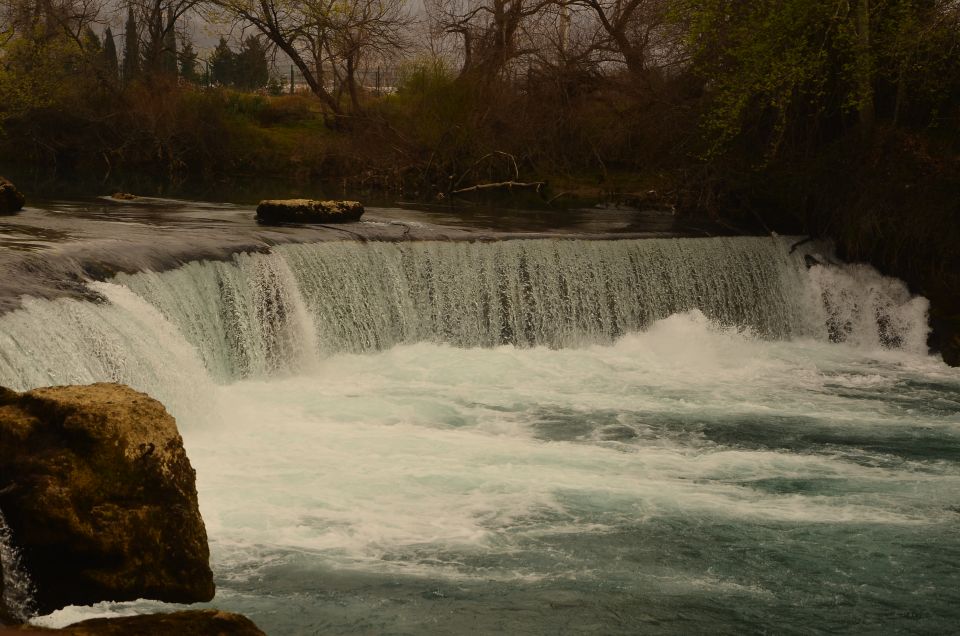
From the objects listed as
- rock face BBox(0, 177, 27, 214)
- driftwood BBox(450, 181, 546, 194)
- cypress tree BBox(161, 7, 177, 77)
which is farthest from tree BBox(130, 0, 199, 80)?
rock face BBox(0, 177, 27, 214)

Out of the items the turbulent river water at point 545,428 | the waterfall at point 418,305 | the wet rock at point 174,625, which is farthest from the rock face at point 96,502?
the waterfall at point 418,305

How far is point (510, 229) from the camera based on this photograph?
16.1m

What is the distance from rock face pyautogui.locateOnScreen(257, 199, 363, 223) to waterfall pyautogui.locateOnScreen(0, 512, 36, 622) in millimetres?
10508

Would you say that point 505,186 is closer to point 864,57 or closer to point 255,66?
point 864,57

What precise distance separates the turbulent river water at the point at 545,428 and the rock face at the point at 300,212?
210 cm

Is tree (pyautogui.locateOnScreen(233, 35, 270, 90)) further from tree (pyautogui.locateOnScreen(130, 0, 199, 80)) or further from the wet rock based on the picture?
the wet rock

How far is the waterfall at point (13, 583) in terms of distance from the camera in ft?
16.0

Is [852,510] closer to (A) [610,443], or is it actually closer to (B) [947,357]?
(A) [610,443]

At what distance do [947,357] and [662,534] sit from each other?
8.74 meters

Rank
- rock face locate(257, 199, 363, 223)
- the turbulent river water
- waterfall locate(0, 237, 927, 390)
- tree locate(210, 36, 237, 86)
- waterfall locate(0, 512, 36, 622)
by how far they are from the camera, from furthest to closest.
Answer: tree locate(210, 36, 237, 86) < rock face locate(257, 199, 363, 223) < waterfall locate(0, 237, 927, 390) < the turbulent river water < waterfall locate(0, 512, 36, 622)

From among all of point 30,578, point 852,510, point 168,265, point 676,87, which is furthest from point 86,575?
point 676,87

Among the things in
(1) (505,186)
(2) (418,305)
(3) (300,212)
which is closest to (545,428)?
(2) (418,305)

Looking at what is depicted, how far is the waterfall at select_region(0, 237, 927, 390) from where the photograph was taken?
29.3 feet

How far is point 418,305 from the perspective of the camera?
13.3 m
